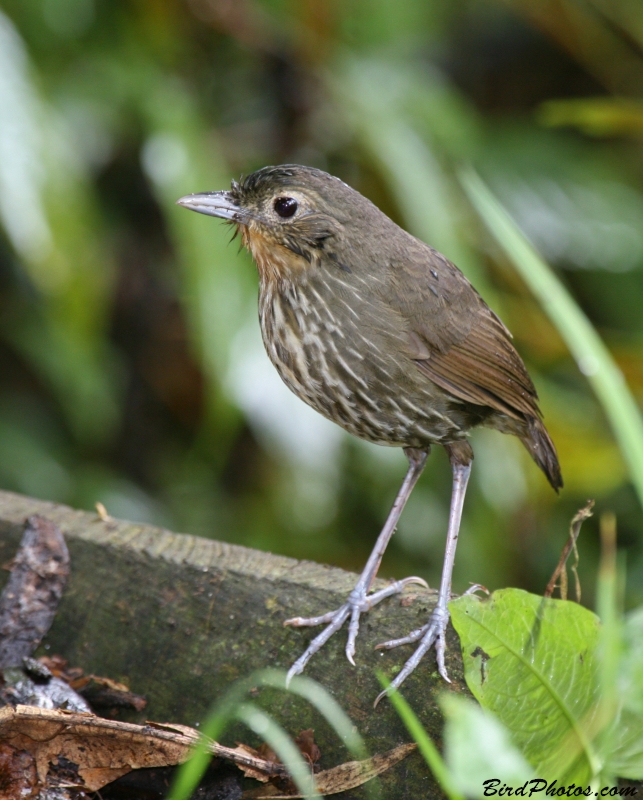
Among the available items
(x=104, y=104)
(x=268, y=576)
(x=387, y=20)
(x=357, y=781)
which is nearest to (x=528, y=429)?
(x=268, y=576)

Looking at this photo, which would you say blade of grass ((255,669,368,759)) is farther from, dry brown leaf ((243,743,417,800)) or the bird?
the bird

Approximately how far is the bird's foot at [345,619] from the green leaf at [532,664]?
313 mm

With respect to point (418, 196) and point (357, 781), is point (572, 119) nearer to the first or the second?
point (418, 196)

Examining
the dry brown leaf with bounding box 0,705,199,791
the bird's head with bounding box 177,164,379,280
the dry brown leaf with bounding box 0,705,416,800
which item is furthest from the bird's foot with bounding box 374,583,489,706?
the bird's head with bounding box 177,164,379,280

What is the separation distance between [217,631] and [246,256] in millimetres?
1863

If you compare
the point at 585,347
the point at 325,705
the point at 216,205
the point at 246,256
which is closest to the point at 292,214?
the point at 216,205

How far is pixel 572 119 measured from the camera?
3.47 m

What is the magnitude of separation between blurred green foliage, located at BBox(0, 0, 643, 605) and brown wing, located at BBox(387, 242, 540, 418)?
3.75ft

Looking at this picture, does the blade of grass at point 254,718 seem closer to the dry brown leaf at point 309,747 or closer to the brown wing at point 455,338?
the dry brown leaf at point 309,747

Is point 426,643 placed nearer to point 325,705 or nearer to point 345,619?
point 345,619

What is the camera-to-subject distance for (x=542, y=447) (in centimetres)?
243

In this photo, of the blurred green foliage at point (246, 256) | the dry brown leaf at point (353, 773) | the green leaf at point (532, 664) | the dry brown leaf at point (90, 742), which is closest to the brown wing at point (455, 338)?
the green leaf at point (532, 664)

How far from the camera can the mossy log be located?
1.72m

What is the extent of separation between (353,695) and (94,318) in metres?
2.18
